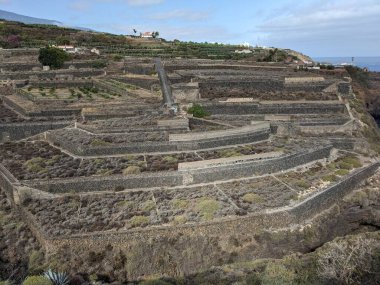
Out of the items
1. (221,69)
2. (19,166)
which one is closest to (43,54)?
(221,69)

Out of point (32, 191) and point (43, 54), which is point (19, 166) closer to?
point (32, 191)

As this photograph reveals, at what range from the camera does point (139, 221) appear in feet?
66.5

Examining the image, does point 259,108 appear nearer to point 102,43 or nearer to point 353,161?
point 353,161

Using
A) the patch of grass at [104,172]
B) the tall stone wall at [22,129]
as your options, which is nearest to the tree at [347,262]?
the patch of grass at [104,172]

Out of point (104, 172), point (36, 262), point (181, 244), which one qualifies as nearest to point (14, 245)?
point (36, 262)

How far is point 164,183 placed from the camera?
2381 cm

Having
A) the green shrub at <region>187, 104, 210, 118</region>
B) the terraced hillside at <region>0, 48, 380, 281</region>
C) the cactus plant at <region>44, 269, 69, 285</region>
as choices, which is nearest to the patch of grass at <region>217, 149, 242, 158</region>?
the terraced hillside at <region>0, 48, 380, 281</region>

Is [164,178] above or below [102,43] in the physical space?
below

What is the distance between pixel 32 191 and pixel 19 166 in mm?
3742

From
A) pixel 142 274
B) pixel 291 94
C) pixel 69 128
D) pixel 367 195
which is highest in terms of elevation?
pixel 291 94

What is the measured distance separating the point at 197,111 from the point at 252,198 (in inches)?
540

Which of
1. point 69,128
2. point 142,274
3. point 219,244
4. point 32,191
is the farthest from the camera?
point 69,128

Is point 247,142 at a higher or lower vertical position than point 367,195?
higher

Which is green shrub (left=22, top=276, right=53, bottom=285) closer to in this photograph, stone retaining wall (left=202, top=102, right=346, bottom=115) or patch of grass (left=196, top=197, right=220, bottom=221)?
patch of grass (left=196, top=197, right=220, bottom=221)
